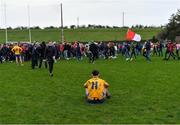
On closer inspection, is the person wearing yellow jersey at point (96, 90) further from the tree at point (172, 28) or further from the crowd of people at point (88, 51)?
the tree at point (172, 28)

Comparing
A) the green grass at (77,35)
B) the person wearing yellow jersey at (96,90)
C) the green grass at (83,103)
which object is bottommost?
the green grass at (83,103)

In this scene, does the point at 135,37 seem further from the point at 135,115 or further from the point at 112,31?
the point at 112,31

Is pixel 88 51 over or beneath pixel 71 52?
over

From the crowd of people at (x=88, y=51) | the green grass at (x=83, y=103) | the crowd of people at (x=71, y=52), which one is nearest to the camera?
the green grass at (x=83, y=103)

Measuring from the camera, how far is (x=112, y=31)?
119250 mm

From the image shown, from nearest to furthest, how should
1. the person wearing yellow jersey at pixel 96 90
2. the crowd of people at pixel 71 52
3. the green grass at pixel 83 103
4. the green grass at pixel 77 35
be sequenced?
the green grass at pixel 83 103
the person wearing yellow jersey at pixel 96 90
the crowd of people at pixel 71 52
the green grass at pixel 77 35

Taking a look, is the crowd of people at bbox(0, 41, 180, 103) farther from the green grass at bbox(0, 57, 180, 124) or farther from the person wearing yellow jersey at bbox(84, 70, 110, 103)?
the person wearing yellow jersey at bbox(84, 70, 110, 103)

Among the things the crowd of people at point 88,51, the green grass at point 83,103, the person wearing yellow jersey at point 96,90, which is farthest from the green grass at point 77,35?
the person wearing yellow jersey at point 96,90

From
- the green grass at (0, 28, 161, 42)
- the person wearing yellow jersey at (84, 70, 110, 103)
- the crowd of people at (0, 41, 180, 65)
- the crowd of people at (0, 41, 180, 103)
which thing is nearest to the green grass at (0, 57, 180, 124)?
the person wearing yellow jersey at (84, 70, 110, 103)

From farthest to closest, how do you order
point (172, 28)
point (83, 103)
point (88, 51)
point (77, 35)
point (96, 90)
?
point (77, 35)
point (172, 28)
point (88, 51)
point (83, 103)
point (96, 90)

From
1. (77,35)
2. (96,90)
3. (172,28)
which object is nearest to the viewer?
(96,90)

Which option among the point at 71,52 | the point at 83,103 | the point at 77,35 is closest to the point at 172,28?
the point at 77,35

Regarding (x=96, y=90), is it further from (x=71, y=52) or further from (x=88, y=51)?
(x=71, y=52)

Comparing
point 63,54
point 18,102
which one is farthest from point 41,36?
point 18,102
